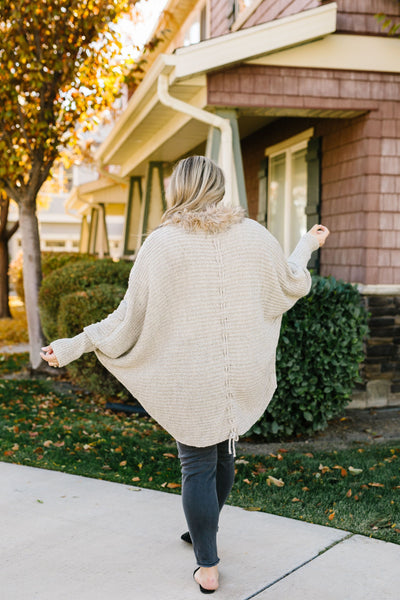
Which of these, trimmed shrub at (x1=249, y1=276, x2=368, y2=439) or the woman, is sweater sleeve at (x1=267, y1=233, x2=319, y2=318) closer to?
the woman

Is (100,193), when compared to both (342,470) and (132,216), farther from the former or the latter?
(342,470)

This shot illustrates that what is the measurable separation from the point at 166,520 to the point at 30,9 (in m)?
6.03

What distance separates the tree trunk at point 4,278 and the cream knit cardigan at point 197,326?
12181 mm

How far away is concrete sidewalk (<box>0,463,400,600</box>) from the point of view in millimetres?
2832

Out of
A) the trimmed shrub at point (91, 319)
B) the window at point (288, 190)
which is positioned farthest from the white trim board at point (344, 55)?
the trimmed shrub at point (91, 319)

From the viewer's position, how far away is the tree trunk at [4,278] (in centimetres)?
1447

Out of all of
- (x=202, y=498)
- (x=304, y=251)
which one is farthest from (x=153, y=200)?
(x=202, y=498)

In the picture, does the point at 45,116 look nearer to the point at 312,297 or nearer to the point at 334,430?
the point at 312,297

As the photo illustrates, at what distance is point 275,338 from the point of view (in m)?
3.05

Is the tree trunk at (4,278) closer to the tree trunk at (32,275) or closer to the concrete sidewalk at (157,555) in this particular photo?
the tree trunk at (32,275)

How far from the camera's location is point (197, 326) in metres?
2.72

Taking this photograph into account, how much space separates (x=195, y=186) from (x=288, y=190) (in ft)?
19.4

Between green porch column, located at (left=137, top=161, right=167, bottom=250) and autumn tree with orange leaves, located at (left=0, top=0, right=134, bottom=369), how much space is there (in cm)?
172

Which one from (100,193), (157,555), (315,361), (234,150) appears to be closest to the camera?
(157,555)
